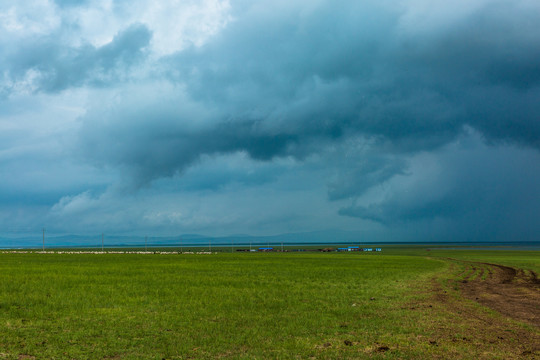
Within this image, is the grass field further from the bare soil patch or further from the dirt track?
the dirt track

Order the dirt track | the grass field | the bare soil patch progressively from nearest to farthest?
the grass field, the bare soil patch, the dirt track

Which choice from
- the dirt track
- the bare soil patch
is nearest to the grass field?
the bare soil patch

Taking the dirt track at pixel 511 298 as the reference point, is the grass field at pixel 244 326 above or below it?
above

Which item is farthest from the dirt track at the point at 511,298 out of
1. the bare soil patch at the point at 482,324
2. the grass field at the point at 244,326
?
the grass field at the point at 244,326

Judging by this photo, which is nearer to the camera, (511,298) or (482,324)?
(482,324)

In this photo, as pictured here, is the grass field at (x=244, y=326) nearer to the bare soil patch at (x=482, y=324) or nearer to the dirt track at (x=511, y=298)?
the bare soil patch at (x=482, y=324)

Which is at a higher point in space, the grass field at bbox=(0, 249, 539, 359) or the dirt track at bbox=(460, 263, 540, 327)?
the grass field at bbox=(0, 249, 539, 359)

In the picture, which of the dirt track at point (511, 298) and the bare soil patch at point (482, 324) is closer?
the bare soil patch at point (482, 324)

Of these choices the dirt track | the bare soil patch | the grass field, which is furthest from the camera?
the dirt track

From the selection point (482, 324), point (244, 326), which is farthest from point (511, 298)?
point (244, 326)

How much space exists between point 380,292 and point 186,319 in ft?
44.2

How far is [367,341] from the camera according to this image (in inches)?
483

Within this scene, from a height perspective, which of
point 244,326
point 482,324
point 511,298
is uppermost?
point 244,326

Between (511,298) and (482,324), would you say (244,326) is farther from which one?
(511,298)
